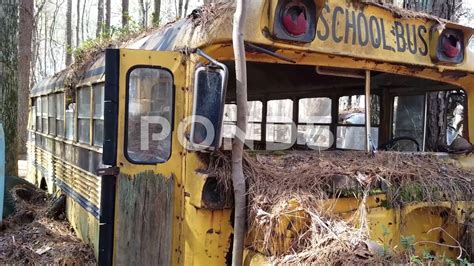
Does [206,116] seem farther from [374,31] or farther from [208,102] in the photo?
[374,31]

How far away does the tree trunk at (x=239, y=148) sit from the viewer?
2711 mm

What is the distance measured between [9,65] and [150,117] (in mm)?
4975

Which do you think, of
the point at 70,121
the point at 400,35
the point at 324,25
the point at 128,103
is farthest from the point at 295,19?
the point at 70,121

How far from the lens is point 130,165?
9.82 ft

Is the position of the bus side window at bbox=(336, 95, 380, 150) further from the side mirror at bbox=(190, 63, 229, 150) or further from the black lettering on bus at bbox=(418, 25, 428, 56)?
the side mirror at bbox=(190, 63, 229, 150)

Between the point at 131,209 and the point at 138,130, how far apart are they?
502mm

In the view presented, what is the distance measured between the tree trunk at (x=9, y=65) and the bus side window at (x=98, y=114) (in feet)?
12.5

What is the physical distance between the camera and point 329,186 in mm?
2934

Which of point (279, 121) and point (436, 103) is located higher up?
point (436, 103)

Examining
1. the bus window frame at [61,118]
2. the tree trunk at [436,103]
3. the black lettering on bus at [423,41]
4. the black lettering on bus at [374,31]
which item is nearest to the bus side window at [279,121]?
the tree trunk at [436,103]

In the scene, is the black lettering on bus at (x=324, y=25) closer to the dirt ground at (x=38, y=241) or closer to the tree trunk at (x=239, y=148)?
the tree trunk at (x=239, y=148)

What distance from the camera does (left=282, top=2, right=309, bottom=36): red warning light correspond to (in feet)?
9.48

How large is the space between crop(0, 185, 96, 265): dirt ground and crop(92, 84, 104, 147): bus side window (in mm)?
947

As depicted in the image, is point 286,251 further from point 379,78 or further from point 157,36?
point 379,78
